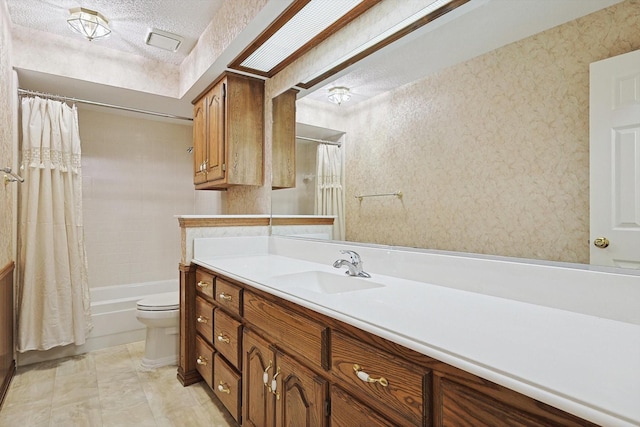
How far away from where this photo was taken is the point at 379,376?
84cm

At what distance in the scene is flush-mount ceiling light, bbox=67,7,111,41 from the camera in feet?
7.12

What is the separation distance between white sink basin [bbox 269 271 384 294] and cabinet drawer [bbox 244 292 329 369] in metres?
0.13

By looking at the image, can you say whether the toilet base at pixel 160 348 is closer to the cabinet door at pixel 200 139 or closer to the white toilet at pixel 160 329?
the white toilet at pixel 160 329

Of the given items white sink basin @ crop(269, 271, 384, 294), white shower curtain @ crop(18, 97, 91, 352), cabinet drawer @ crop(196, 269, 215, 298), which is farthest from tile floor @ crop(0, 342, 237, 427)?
white sink basin @ crop(269, 271, 384, 294)

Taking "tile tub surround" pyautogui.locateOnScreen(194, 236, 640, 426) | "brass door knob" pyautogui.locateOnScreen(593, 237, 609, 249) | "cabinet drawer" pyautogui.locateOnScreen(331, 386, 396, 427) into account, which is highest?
"brass door knob" pyautogui.locateOnScreen(593, 237, 609, 249)

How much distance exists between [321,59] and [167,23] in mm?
A: 1155

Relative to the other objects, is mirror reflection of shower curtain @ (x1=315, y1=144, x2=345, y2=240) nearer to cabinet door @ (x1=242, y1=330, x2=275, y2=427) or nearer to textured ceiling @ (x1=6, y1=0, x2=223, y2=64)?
cabinet door @ (x1=242, y1=330, x2=275, y2=427)

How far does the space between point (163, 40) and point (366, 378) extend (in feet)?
8.72

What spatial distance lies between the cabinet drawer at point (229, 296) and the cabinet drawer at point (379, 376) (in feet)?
2.33

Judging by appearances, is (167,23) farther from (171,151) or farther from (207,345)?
(207,345)

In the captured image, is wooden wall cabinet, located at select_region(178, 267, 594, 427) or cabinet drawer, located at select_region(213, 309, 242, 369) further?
cabinet drawer, located at select_region(213, 309, 242, 369)

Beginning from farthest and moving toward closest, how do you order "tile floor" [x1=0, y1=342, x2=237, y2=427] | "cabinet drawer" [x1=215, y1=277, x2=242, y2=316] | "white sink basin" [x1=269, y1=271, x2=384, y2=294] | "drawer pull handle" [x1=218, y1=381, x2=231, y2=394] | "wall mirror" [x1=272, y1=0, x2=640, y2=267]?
1. "tile floor" [x1=0, y1=342, x2=237, y2=427]
2. "drawer pull handle" [x1=218, y1=381, x2=231, y2=394]
3. "cabinet drawer" [x1=215, y1=277, x2=242, y2=316]
4. "white sink basin" [x1=269, y1=271, x2=384, y2=294]
5. "wall mirror" [x1=272, y1=0, x2=640, y2=267]

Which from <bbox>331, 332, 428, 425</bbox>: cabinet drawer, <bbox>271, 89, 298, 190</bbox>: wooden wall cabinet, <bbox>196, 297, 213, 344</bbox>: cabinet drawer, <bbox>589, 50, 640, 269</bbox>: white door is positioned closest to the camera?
<bbox>331, 332, 428, 425</bbox>: cabinet drawer

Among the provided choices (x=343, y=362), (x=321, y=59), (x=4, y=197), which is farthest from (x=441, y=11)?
(x=4, y=197)
